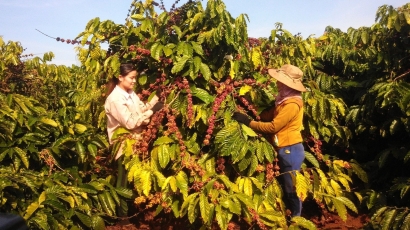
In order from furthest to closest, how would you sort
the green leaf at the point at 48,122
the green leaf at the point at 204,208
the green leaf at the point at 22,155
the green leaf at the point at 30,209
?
the green leaf at the point at 48,122
the green leaf at the point at 22,155
the green leaf at the point at 204,208
the green leaf at the point at 30,209

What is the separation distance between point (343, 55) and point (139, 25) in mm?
2340

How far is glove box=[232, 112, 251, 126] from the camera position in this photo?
306cm

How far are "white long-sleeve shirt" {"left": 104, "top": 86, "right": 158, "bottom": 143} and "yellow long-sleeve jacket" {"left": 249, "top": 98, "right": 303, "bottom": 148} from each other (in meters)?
0.77

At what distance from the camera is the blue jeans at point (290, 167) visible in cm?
305

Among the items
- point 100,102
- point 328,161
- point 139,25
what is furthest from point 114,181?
point 328,161

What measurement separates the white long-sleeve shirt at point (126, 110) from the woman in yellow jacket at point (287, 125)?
0.66 metres

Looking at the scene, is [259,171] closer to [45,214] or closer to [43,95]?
[45,214]

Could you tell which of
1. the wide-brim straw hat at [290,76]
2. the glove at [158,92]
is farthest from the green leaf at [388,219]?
the glove at [158,92]

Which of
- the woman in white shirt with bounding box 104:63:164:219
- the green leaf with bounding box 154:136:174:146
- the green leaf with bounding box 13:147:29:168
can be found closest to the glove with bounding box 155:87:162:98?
the woman in white shirt with bounding box 104:63:164:219

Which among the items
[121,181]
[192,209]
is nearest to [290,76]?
[192,209]

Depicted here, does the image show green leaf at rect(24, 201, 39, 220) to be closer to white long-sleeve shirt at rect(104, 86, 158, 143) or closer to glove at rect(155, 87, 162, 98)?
white long-sleeve shirt at rect(104, 86, 158, 143)

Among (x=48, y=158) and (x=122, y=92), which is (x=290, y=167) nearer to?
(x=122, y=92)

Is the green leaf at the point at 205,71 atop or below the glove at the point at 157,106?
atop

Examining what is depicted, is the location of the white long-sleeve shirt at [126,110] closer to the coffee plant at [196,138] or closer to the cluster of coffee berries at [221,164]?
the coffee plant at [196,138]
